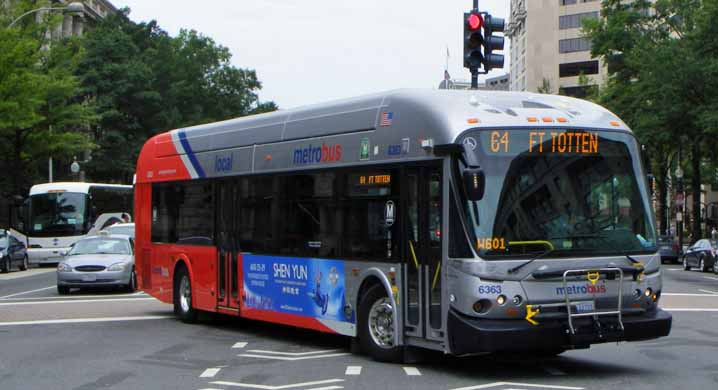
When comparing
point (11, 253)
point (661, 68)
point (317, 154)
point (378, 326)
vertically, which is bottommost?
point (378, 326)

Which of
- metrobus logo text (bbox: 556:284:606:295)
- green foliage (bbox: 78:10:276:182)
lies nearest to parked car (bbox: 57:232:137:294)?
metrobus logo text (bbox: 556:284:606:295)

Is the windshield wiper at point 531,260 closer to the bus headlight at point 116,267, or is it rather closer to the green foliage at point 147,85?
the bus headlight at point 116,267

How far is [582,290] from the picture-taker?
11.2 meters

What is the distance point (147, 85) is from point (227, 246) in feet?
204

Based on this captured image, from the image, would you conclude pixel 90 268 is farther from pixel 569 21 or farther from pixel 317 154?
pixel 569 21

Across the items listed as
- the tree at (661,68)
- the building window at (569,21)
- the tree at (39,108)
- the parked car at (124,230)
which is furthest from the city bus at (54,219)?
the building window at (569,21)

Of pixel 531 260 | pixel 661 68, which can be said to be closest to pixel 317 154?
pixel 531 260

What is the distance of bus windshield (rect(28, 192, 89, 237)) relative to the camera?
44344 mm

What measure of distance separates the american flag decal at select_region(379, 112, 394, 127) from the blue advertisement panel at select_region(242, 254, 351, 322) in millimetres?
1811

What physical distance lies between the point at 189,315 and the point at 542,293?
28.1ft

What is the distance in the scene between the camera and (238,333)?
16688 mm

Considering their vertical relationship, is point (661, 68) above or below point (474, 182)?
above

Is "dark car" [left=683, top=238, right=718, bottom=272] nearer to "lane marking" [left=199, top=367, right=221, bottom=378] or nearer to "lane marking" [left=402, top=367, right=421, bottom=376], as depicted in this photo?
"lane marking" [left=402, top=367, right=421, bottom=376]

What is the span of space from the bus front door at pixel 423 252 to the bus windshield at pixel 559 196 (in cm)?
66
